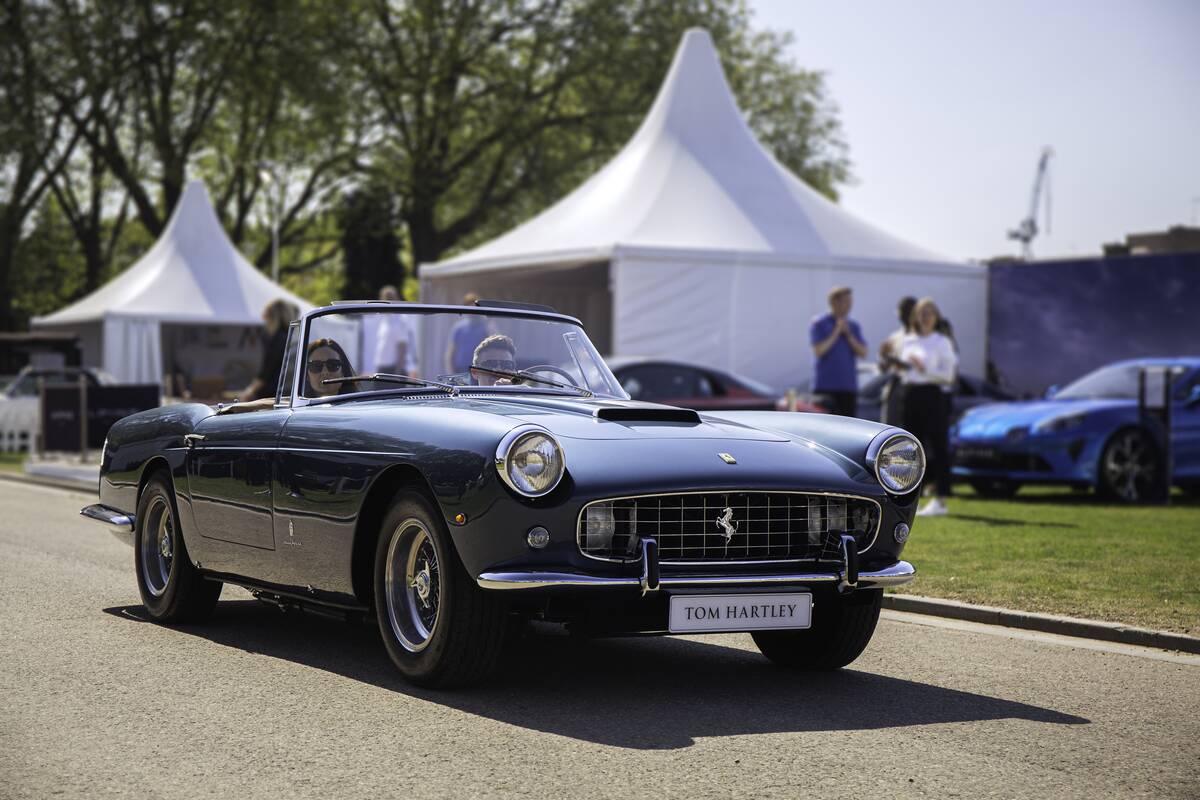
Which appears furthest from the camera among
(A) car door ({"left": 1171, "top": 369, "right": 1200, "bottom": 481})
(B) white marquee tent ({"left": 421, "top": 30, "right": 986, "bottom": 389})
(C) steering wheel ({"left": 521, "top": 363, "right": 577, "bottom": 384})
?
(B) white marquee tent ({"left": 421, "top": 30, "right": 986, "bottom": 389})

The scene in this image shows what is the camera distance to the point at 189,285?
34750 mm

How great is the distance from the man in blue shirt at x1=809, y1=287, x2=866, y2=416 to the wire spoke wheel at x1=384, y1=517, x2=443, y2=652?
8686 mm

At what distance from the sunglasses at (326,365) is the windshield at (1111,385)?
453 inches

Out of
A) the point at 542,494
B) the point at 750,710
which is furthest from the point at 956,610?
the point at 542,494

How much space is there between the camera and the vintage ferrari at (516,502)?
5.57 metres

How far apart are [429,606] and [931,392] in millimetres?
8669

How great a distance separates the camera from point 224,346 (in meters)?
38.8

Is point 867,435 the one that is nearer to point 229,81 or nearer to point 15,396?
point 15,396

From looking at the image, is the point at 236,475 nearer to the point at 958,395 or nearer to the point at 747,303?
the point at 958,395

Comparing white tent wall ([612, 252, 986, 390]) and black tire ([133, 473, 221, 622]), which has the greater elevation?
white tent wall ([612, 252, 986, 390])

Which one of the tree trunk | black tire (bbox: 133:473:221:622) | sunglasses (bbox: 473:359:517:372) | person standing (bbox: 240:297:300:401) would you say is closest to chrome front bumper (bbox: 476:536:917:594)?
sunglasses (bbox: 473:359:517:372)

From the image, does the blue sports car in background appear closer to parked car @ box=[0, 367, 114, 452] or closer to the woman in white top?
the woman in white top

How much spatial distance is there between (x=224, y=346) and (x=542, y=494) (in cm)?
3449

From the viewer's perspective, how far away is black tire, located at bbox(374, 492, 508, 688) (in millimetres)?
5629
